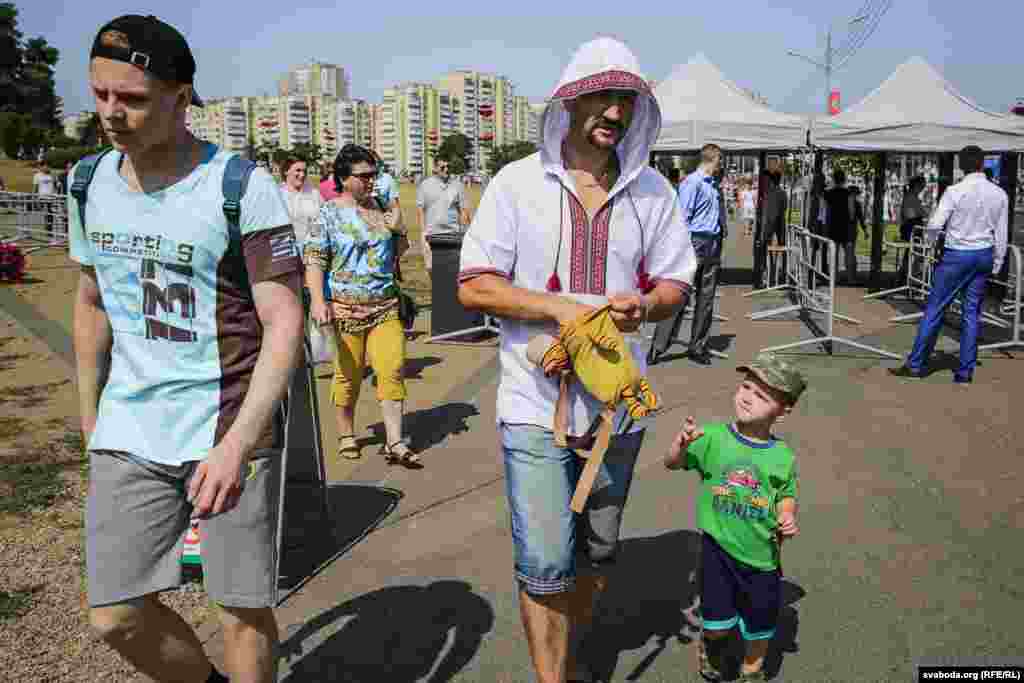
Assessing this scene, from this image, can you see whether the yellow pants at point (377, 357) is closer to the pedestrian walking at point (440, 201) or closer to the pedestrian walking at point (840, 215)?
the pedestrian walking at point (440, 201)

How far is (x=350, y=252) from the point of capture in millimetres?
6027

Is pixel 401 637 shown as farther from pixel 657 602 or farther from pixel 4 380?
pixel 4 380

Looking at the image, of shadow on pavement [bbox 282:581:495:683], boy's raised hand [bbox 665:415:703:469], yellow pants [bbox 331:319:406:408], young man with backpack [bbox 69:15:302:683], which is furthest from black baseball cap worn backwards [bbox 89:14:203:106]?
yellow pants [bbox 331:319:406:408]

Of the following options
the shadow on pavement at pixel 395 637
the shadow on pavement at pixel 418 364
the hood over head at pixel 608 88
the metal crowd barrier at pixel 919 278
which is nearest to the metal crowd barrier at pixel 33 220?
the shadow on pavement at pixel 418 364

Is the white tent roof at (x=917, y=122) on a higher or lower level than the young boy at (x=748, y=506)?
higher

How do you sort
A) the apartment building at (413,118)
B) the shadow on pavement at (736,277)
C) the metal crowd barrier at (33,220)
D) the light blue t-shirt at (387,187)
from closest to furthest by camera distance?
1. the light blue t-shirt at (387,187)
2. the shadow on pavement at (736,277)
3. the metal crowd barrier at (33,220)
4. the apartment building at (413,118)

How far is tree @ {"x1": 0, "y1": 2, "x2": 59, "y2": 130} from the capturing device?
263 feet

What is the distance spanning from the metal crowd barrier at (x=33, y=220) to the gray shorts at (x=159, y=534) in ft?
70.7

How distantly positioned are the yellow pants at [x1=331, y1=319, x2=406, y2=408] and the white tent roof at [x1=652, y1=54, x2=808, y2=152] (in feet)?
28.4

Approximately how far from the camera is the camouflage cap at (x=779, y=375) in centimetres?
330

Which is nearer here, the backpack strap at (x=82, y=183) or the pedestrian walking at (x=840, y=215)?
the backpack strap at (x=82, y=183)

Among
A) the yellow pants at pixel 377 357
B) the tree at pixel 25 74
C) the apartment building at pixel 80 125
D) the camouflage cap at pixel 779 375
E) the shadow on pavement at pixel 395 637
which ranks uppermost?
the tree at pixel 25 74

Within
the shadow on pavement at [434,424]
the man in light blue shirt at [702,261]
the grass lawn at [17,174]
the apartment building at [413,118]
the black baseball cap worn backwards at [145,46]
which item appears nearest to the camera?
the black baseball cap worn backwards at [145,46]

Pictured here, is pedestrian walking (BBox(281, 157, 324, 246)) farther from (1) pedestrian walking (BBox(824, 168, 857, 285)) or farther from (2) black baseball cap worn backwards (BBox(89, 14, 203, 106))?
(1) pedestrian walking (BBox(824, 168, 857, 285))
